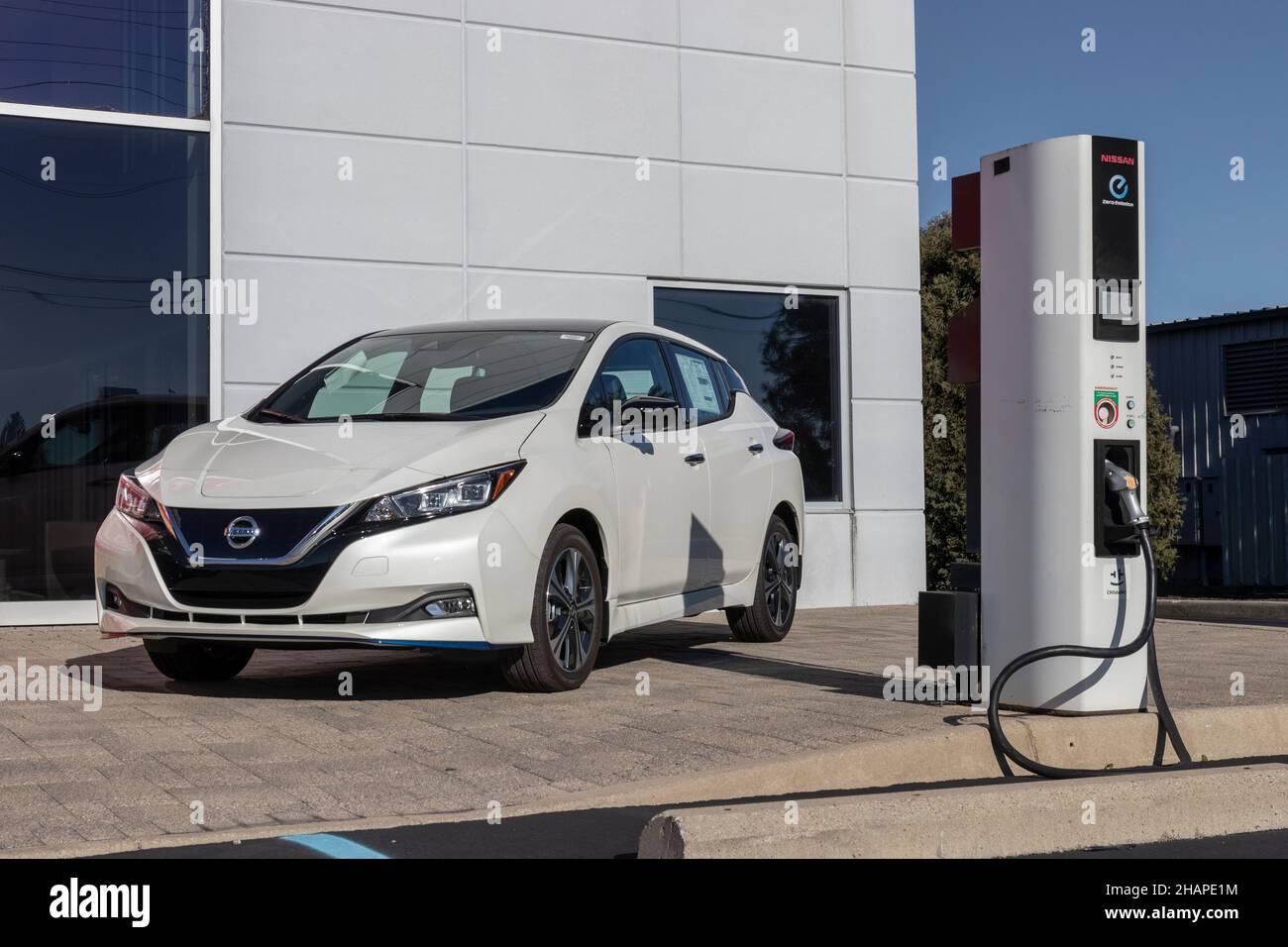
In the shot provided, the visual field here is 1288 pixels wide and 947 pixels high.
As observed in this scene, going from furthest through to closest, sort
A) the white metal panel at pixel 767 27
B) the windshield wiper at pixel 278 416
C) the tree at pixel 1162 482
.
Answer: the tree at pixel 1162 482 → the white metal panel at pixel 767 27 → the windshield wiper at pixel 278 416

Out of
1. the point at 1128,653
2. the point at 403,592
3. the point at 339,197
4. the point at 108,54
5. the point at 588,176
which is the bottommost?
the point at 1128,653

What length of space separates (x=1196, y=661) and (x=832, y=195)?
628cm

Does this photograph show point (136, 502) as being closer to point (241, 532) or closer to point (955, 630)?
point (241, 532)

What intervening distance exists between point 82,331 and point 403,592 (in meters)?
5.84

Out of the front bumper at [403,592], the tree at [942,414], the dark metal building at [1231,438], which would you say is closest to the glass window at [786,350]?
the front bumper at [403,592]

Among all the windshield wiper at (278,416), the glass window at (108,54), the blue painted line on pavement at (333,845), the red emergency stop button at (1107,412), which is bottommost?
the blue painted line on pavement at (333,845)

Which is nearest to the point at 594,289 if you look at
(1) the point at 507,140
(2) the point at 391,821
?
(1) the point at 507,140

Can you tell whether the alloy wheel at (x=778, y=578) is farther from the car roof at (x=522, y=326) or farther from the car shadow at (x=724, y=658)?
the car roof at (x=522, y=326)

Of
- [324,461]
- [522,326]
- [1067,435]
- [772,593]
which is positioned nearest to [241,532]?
[324,461]

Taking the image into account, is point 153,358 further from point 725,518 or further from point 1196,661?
point 1196,661

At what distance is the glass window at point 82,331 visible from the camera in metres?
11.0

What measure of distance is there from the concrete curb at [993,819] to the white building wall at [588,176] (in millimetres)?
8298

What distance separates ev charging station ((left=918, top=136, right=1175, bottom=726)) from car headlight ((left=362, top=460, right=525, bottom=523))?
6.62 ft

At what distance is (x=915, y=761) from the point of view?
5566 millimetres
